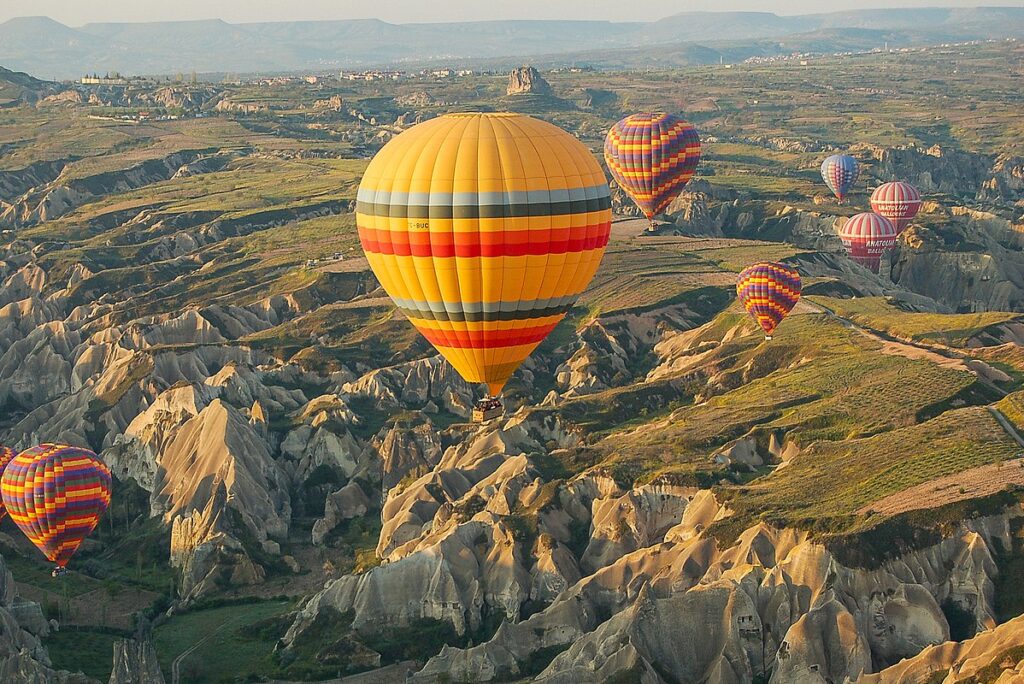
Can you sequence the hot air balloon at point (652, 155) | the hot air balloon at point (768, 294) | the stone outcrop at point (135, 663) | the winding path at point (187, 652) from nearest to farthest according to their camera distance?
the stone outcrop at point (135, 663) → the winding path at point (187, 652) → the hot air balloon at point (768, 294) → the hot air balloon at point (652, 155)

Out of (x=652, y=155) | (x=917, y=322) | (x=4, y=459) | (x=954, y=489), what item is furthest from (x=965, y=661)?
(x=652, y=155)

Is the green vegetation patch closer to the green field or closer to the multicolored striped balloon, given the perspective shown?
the green field

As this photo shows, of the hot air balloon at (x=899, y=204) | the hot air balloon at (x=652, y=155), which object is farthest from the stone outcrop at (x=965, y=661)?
the hot air balloon at (x=899, y=204)

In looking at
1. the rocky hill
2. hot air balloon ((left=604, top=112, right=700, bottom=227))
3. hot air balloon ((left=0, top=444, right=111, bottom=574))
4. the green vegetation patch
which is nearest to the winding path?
the rocky hill

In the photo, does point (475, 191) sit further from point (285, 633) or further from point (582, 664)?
point (285, 633)

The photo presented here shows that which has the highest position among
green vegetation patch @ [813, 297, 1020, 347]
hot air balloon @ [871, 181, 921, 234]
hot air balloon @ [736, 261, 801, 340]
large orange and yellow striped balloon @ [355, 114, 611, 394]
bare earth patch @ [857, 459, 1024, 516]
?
large orange and yellow striped balloon @ [355, 114, 611, 394]

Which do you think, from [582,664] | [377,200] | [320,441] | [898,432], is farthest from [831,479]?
[320,441]

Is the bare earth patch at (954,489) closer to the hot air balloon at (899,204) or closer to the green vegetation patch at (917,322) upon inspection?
the green vegetation patch at (917,322)
